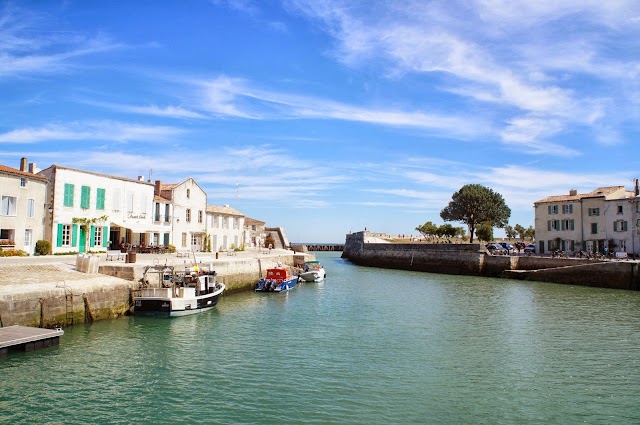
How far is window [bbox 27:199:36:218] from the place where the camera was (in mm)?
35250

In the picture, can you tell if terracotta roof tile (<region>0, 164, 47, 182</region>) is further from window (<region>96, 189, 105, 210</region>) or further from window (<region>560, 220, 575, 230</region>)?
window (<region>560, 220, 575, 230</region>)

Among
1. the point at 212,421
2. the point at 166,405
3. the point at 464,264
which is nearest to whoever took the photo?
the point at 212,421

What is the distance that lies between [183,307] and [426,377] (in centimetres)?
1572

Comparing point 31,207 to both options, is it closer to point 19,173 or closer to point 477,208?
point 19,173

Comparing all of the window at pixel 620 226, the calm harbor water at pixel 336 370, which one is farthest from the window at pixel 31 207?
the window at pixel 620 226

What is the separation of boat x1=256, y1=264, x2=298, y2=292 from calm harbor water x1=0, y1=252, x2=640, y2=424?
37.1ft

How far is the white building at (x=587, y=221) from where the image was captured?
53531 mm

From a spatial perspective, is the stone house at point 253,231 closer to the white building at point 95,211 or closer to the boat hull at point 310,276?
the boat hull at point 310,276

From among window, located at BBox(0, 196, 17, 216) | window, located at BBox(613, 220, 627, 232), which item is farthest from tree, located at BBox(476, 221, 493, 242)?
window, located at BBox(0, 196, 17, 216)

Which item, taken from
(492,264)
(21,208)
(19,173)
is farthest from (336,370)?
(492,264)

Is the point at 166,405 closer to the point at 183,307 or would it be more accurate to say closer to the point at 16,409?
the point at 16,409

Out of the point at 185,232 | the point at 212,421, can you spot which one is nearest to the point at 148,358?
the point at 212,421

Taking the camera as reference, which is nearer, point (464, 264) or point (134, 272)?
point (134, 272)

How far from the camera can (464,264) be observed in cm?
6203
